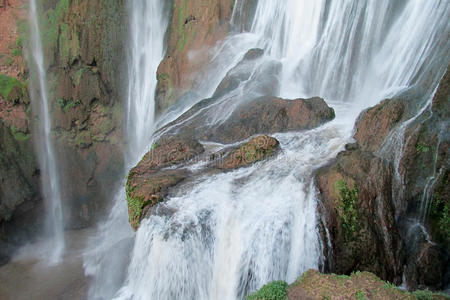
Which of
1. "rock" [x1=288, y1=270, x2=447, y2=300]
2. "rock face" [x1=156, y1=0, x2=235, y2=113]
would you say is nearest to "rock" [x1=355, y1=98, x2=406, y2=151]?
"rock" [x1=288, y1=270, x2=447, y2=300]

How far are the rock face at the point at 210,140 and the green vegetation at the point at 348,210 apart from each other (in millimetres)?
2031

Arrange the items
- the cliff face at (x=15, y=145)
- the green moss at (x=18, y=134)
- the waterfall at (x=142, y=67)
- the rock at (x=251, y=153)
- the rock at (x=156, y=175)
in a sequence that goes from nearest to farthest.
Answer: the rock at (x=156, y=175) < the rock at (x=251, y=153) < the cliff face at (x=15, y=145) < the green moss at (x=18, y=134) < the waterfall at (x=142, y=67)

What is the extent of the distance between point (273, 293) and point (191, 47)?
1174 cm

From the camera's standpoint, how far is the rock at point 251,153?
7926 mm

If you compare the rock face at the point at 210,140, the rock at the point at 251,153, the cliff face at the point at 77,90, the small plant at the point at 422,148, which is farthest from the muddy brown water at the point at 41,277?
the small plant at the point at 422,148

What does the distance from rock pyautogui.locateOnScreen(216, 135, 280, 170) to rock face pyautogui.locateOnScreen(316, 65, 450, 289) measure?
1348 mm

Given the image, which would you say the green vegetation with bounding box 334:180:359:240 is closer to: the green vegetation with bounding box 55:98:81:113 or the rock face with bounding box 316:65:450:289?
the rock face with bounding box 316:65:450:289

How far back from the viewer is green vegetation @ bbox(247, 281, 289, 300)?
16.4 ft

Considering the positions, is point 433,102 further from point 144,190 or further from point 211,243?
point 144,190

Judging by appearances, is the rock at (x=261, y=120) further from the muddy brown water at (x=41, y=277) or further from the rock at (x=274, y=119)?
the muddy brown water at (x=41, y=277)

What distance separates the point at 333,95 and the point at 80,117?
33.3 feet

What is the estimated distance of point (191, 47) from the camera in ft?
48.9

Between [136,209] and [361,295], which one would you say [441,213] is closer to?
[361,295]

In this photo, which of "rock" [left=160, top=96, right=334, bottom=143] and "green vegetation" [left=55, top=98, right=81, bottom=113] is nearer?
"rock" [left=160, top=96, right=334, bottom=143]
